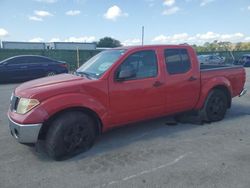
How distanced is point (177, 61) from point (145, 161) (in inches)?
93.7

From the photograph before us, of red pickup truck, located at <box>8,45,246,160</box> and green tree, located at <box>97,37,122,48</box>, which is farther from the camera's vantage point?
green tree, located at <box>97,37,122,48</box>

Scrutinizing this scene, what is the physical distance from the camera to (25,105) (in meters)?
4.41

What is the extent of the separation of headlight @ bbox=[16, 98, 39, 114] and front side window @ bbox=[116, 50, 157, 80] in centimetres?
146

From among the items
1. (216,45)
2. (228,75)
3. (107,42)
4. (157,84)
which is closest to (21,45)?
(228,75)

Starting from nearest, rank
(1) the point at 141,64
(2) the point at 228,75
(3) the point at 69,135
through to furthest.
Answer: (3) the point at 69,135 → (1) the point at 141,64 → (2) the point at 228,75

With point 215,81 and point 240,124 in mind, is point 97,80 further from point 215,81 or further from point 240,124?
point 240,124

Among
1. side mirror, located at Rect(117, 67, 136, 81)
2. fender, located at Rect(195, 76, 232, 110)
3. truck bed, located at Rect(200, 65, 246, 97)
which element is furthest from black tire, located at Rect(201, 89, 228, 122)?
side mirror, located at Rect(117, 67, 136, 81)

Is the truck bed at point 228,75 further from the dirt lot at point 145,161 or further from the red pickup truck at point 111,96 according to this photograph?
the dirt lot at point 145,161

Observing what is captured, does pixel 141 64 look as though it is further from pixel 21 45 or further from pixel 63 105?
pixel 21 45

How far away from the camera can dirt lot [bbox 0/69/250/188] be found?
12.5ft

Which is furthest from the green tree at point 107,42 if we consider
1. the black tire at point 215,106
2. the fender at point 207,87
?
the fender at point 207,87

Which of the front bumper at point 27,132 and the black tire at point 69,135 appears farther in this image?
the black tire at point 69,135

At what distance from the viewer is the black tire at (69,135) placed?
14.6 feet

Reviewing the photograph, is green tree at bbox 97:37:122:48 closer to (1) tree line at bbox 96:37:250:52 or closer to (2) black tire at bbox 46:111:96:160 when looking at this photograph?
(1) tree line at bbox 96:37:250:52
